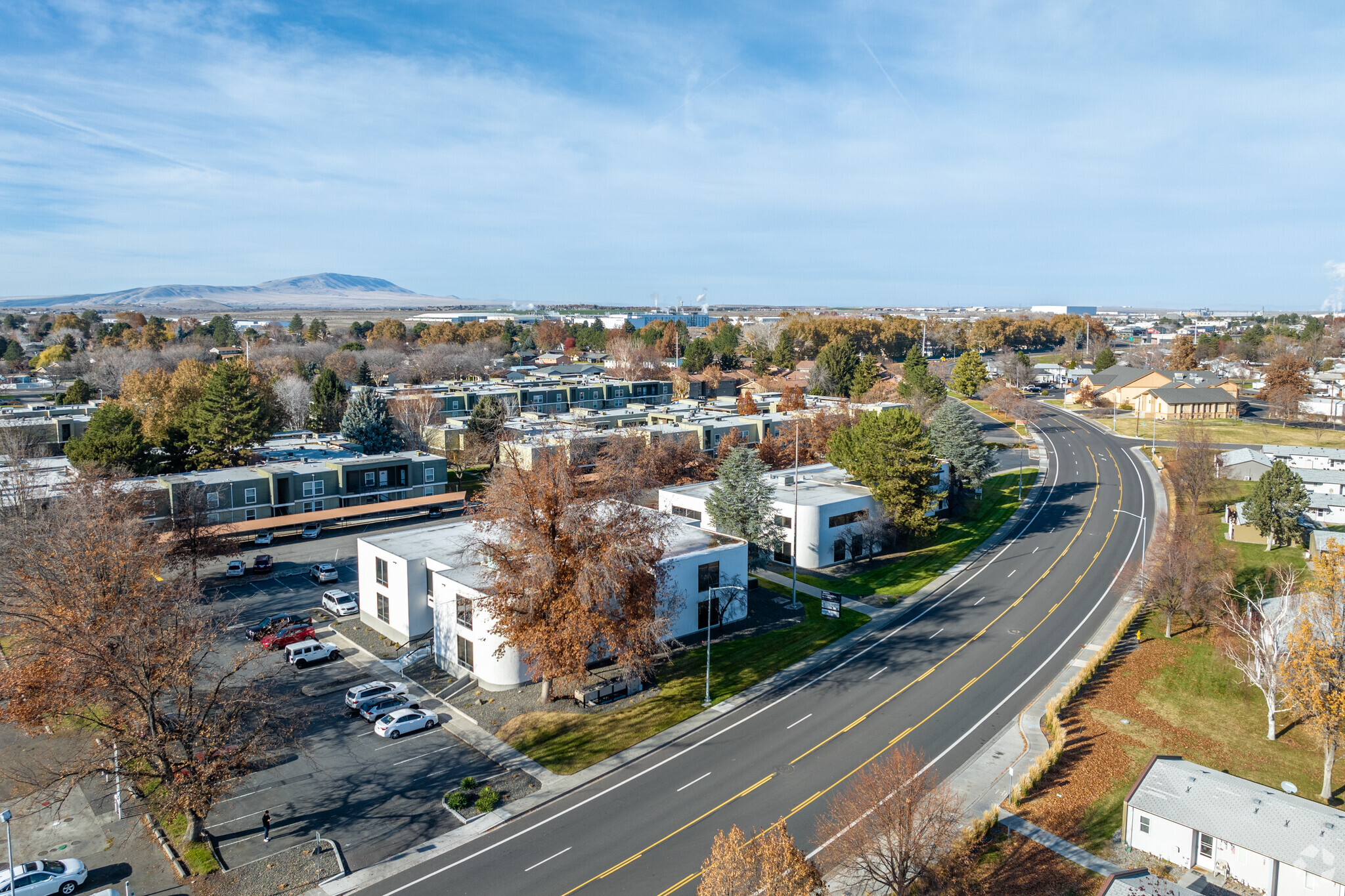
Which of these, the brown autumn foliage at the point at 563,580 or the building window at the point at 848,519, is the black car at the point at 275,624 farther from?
the building window at the point at 848,519

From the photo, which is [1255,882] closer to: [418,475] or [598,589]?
[598,589]

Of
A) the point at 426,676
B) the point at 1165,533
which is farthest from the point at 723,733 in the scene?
the point at 1165,533

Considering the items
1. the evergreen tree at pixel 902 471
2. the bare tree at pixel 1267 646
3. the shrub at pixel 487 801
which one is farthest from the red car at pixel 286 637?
the bare tree at pixel 1267 646

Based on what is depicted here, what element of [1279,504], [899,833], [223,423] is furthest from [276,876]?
[1279,504]

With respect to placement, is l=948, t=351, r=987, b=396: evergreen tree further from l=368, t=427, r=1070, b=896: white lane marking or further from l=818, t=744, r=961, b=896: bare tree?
l=818, t=744, r=961, b=896: bare tree

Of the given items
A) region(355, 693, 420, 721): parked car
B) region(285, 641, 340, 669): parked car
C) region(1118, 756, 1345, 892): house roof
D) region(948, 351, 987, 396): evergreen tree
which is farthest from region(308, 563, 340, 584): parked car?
region(948, 351, 987, 396): evergreen tree

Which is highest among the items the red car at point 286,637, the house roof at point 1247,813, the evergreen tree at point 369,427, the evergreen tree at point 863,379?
the evergreen tree at point 863,379

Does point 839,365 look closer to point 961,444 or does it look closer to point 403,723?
point 961,444

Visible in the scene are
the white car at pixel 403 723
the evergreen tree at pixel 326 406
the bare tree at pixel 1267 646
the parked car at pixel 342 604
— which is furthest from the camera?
the evergreen tree at pixel 326 406
